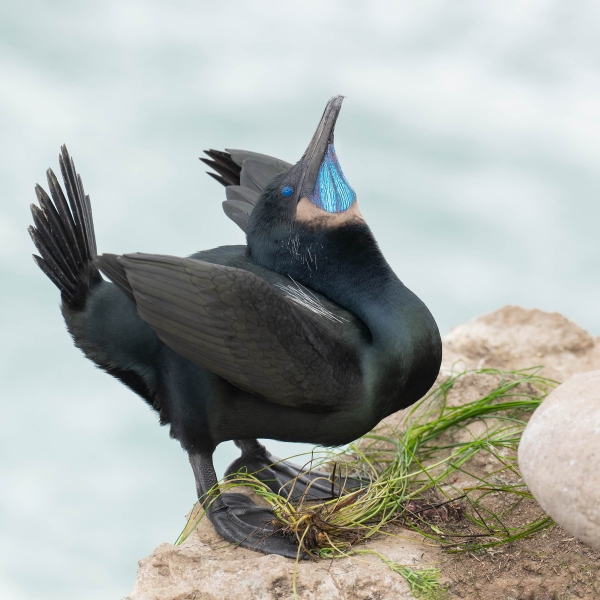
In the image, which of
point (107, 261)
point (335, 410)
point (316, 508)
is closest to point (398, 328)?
point (335, 410)

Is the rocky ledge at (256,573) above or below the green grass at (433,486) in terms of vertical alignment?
below

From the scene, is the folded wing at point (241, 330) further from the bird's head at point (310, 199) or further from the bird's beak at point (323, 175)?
the bird's beak at point (323, 175)

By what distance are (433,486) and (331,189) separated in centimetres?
157

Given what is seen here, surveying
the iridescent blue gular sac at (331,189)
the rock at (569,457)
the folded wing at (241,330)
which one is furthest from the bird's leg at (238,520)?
the iridescent blue gular sac at (331,189)

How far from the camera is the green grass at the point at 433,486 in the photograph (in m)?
4.32

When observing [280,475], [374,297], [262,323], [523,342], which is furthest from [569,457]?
[523,342]

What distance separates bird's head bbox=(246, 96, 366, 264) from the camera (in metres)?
4.32

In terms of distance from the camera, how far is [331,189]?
4.34 meters

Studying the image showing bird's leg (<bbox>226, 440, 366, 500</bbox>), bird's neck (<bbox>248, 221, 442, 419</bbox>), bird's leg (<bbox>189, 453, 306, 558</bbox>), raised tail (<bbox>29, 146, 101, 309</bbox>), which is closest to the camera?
bird's neck (<bbox>248, 221, 442, 419</bbox>)

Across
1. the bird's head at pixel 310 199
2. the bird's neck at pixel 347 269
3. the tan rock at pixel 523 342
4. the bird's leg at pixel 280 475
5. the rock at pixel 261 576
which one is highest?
the tan rock at pixel 523 342

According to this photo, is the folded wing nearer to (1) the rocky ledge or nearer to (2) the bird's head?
(2) the bird's head

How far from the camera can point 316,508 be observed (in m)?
4.35

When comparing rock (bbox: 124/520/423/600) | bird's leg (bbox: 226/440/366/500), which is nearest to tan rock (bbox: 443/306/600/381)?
bird's leg (bbox: 226/440/366/500)

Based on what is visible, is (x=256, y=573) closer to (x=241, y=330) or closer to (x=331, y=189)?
(x=241, y=330)
